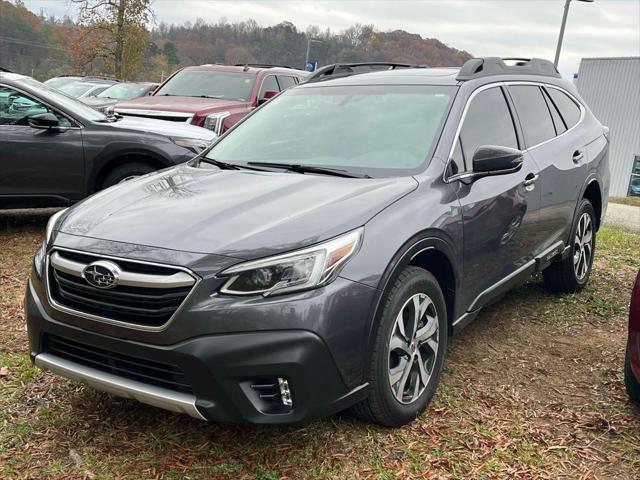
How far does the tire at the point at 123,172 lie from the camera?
21.5 feet

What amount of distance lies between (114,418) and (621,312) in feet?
12.5

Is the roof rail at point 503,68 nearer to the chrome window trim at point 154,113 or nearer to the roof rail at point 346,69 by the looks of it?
the roof rail at point 346,69

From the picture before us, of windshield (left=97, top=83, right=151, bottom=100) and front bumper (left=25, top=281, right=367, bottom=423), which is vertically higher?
windshield (left=97, top=83, right=151, bottom=100)

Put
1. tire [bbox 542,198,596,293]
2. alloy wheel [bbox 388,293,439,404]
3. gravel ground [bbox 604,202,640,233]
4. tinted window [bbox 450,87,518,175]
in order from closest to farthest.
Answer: alloy wheel [bbox 388,293,439,404]
tinted window [bbox 450,87,518,175]
tire [bbox 542,198,596,293]
gravel ground [bbox 604,202,640,233]

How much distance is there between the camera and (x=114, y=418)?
127 inches

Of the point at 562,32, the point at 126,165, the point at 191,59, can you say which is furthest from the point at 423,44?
the point at 126,165

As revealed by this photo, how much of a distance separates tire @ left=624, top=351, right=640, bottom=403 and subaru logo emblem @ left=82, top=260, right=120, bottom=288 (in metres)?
2.53

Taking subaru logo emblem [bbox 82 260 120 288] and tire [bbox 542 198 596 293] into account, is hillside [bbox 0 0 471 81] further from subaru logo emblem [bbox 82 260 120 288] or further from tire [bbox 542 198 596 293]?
subaru logo emblem [bbox 82 260 120 288]

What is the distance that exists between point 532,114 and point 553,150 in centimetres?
29

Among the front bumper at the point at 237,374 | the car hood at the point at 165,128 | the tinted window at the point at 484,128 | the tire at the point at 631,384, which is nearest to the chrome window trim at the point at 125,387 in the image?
the front bumper at the point at 237,374

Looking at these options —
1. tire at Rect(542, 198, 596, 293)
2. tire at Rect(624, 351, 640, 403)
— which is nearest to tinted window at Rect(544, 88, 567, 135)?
tire at Rect(542, 198, 596, 293)

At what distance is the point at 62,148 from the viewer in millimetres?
6316

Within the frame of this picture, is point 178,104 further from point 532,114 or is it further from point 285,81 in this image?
point 532,114

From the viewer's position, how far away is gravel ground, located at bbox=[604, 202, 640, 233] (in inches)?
479
